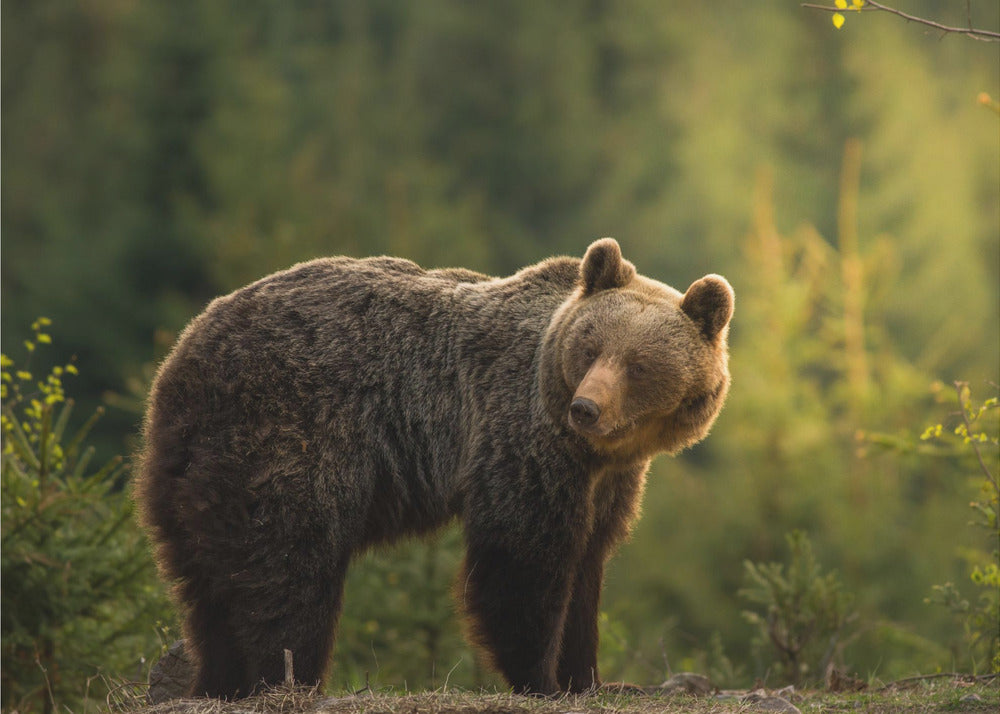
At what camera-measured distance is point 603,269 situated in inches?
244

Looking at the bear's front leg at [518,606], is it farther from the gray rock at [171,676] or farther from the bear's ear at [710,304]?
the gray rock at [171,676]

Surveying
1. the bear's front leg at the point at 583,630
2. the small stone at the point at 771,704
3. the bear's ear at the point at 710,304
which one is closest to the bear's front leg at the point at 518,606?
the bear's front leg at the point at 583,630

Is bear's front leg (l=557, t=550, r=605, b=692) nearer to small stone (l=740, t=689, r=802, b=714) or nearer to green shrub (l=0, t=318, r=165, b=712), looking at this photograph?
small stone (l=740, t=689, r=802, b=714)

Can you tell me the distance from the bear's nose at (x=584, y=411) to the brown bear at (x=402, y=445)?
0.08 meters

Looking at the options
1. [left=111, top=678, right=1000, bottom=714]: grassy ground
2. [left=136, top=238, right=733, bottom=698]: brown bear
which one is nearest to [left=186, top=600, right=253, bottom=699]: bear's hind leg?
[left=136, top=238, right=733, bottom=698]: brown bear

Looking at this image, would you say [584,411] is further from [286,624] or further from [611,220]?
[611,220]

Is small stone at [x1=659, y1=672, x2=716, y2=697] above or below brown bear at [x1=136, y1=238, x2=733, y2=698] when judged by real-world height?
below

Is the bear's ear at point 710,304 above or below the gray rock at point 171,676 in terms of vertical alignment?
above

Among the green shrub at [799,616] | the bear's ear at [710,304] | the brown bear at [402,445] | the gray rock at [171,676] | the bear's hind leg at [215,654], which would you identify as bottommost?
the green shrub at [799,616]

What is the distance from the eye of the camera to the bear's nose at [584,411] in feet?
17.8

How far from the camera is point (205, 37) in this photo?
26.0m

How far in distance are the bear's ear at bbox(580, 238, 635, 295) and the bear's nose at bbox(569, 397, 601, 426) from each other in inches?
37.3

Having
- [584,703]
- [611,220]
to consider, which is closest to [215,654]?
[584,703]

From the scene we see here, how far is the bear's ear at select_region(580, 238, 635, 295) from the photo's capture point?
20.2 ft
